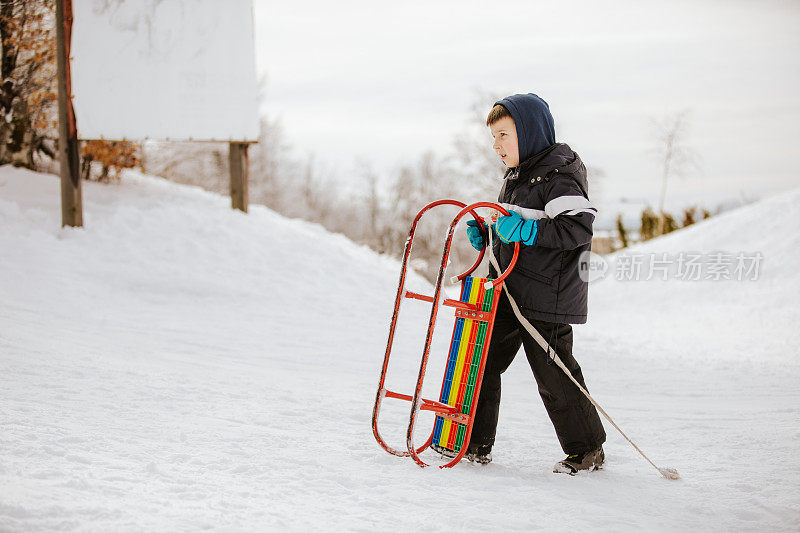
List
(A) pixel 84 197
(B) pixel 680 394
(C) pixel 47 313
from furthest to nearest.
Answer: (A) pixel 84 197 < (C) pixel 47 313 < (B) pixel 680 394

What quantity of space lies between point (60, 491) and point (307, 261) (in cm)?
603

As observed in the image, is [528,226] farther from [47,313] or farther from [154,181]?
[154,181]

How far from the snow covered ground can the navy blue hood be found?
1.54m

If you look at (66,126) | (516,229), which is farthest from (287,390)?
Result: (66,126)

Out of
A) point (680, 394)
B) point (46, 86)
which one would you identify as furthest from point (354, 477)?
point (46, 86)

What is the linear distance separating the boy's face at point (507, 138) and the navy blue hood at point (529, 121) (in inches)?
1.1

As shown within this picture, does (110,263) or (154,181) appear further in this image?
(154,181)

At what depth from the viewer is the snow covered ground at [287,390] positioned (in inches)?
113

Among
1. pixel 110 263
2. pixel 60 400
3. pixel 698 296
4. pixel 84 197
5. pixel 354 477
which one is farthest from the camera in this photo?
pixel 698 296

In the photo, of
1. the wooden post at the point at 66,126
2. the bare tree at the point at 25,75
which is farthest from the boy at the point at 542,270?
the bare tree at the point at 25,75

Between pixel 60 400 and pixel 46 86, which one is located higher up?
pixel 46 86

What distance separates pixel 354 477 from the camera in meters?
3.19

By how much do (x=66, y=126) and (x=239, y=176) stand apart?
7.85ft

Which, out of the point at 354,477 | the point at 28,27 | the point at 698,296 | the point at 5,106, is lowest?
the point at 698,296
